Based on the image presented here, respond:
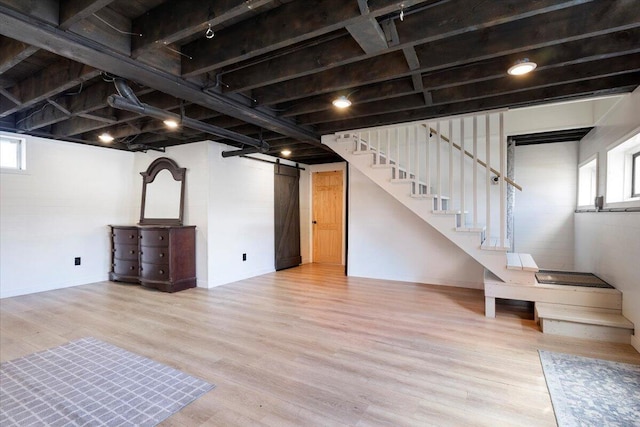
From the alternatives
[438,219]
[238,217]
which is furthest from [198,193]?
[438,219]

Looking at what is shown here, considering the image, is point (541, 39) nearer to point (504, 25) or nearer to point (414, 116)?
point (504, 25)

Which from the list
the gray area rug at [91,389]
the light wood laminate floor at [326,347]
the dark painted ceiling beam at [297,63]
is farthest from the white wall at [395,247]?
the gray area rug at [91,389]

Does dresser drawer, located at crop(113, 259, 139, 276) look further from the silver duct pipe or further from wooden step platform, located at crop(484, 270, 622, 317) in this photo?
wooden step platform, located at crop(484, 270, 622, 317)

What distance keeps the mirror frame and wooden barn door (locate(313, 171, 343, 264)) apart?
3129mm

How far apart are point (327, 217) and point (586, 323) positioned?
5.07m

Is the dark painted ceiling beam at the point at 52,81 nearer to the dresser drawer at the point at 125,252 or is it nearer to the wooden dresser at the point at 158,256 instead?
the wooden dresser at the point at 158,256

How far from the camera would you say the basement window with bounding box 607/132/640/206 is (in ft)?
10.0

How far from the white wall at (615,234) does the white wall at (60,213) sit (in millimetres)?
7188

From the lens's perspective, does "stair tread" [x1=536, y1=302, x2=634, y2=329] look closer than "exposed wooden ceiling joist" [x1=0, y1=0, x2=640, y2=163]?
No

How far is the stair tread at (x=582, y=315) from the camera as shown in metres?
2.84

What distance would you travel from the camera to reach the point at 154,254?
477cm

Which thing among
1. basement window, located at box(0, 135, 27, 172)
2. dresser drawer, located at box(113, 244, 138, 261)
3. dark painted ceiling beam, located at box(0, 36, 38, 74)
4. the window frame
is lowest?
dresser drawer, located at box(113, 244, 138, 261)

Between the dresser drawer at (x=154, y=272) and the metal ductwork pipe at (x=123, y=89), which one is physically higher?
the metal ductwork pipe at (x=123, y=89)

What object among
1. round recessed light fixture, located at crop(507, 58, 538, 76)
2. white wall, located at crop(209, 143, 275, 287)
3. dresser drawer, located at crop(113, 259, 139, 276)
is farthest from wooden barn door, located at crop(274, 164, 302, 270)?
round recessed light fixture, located at crop(507, 58, 538, 76)
